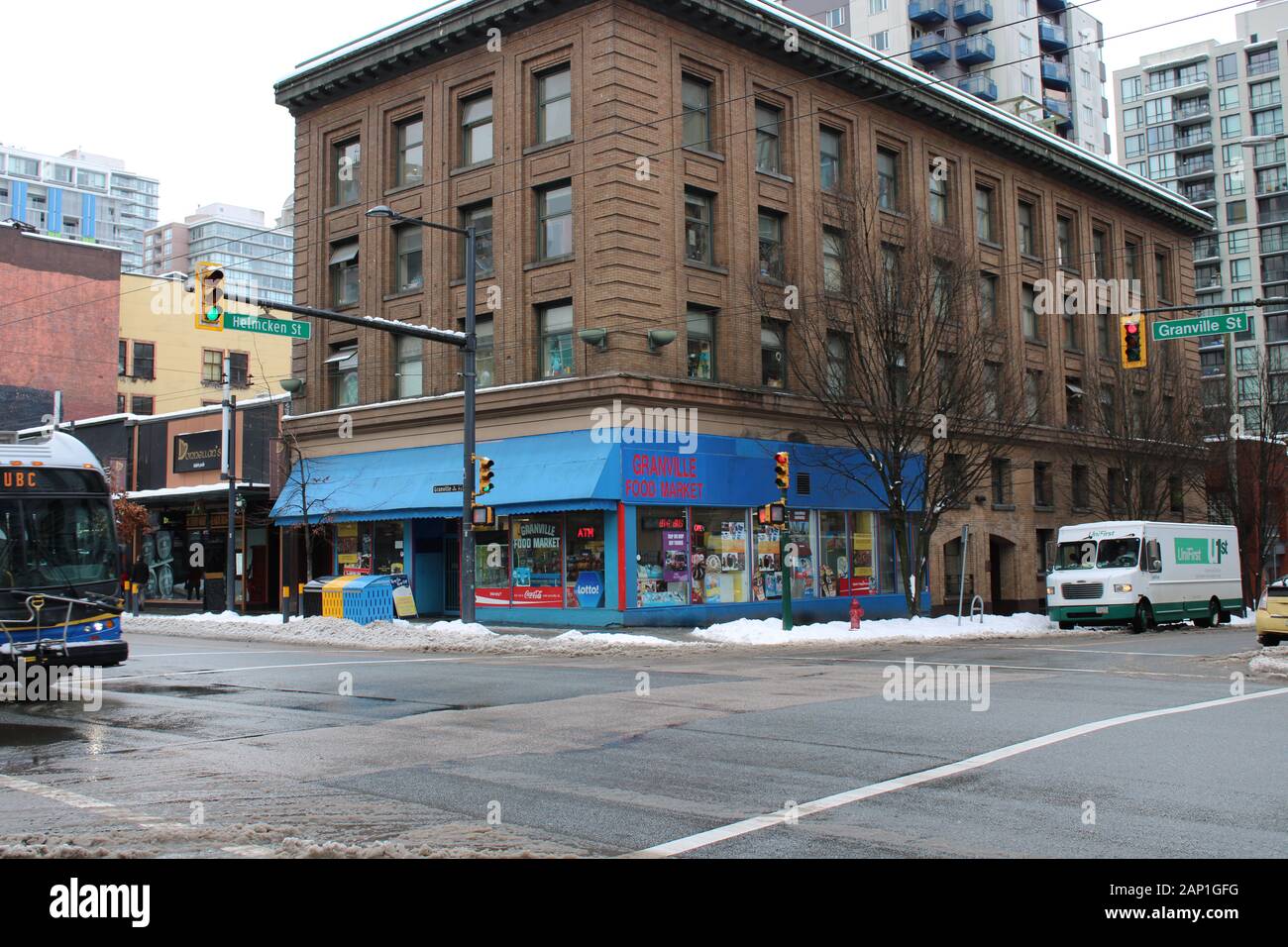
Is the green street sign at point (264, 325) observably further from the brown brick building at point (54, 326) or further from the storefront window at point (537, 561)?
the brown brick building at point (54, 326)

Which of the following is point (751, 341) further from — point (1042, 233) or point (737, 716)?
point (737, 716)

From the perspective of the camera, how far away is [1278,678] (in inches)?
626

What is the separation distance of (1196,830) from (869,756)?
3106 mm

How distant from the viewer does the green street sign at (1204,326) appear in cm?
2306

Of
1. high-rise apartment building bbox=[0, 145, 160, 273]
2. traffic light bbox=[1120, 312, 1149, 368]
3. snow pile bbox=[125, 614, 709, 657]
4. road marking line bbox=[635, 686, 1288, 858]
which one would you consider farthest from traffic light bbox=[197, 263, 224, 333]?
high-rise apartment building bbox=[0, 145, 160, 273]

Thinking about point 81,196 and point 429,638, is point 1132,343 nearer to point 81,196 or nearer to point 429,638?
point 429,638

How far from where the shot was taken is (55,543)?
559 inches

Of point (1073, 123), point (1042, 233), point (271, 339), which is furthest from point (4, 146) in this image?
point (1042, 233)

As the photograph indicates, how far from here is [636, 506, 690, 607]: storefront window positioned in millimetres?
27844

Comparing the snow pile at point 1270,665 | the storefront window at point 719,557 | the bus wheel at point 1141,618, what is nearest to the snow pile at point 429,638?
the storefront window at point 719,557

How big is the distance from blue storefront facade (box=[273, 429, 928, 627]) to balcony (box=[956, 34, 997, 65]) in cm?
5202

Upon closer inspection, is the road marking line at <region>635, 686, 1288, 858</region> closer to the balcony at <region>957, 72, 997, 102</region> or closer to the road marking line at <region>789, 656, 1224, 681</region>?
the road marking line at <region>789, 656, 1224, 681</region>

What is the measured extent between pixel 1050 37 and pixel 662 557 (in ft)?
217

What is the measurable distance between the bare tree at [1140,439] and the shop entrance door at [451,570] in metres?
22.5
